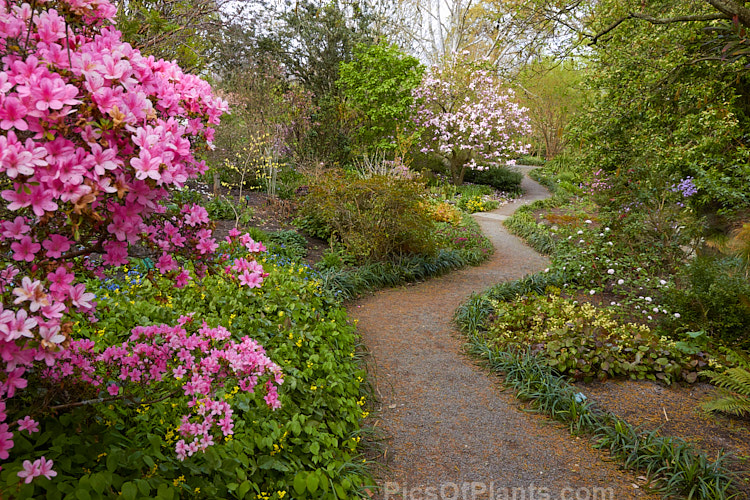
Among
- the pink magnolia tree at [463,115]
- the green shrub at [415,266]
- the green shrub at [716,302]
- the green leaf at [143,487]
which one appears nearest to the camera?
the green leaf at [143,487]

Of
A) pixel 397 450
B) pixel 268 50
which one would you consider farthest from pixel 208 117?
pixel 268 50

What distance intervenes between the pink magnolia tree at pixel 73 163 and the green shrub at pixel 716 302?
15.3 ft

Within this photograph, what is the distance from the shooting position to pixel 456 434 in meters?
3.35

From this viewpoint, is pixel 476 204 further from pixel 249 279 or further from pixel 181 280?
pixel 181 280

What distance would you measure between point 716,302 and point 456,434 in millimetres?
2954

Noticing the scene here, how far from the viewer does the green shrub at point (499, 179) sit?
→ 675 inches

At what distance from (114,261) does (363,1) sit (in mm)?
15899

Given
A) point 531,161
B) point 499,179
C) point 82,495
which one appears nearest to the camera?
point 82,495

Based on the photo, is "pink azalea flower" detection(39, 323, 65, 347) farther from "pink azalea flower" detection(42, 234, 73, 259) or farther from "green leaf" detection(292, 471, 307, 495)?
"green leaf" detection(292, 471, 307, 495)

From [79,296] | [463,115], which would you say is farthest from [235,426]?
[463,115]

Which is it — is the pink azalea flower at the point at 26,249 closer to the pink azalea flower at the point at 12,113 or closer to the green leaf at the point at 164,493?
→ the pink azalea flower at the point at 12,113

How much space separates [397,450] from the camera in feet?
10.4

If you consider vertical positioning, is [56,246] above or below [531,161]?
below

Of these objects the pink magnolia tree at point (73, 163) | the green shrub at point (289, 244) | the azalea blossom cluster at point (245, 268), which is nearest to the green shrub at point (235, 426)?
the azalea blossom cluster at point (245, 268)
